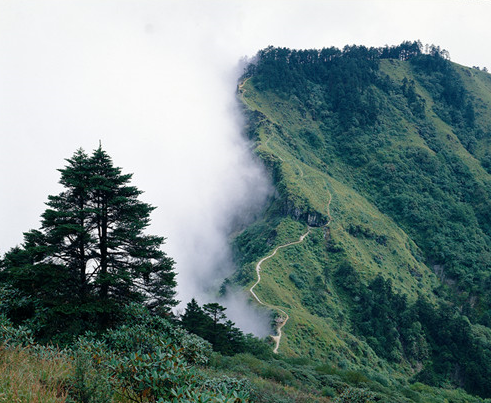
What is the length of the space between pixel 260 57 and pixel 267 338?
446 feet

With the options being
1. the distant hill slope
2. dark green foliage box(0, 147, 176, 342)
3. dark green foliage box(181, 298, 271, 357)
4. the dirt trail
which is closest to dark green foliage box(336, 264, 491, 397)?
the distant hill slope

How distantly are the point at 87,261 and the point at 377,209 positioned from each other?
100546mm

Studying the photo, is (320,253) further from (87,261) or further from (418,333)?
(87,261)

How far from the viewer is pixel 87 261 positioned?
59.4ft

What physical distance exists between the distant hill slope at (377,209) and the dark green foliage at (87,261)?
1241 inches

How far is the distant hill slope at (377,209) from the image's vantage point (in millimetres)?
62906

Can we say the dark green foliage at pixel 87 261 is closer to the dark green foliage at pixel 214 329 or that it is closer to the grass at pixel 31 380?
the grass at pixel 31 380

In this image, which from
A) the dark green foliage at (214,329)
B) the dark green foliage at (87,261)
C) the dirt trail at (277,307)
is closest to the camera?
the dark green foliage at (87,261)

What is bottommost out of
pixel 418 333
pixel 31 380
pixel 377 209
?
pixel 31 380

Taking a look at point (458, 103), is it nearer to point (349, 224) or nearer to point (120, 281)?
point (349, 224)

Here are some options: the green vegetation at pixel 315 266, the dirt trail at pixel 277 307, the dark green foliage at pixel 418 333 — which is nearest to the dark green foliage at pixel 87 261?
the green vegetation at pixel 315 266

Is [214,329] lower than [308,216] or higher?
lower

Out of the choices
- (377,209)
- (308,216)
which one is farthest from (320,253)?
(377,209)

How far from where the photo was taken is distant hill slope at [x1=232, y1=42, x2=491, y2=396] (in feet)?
206
